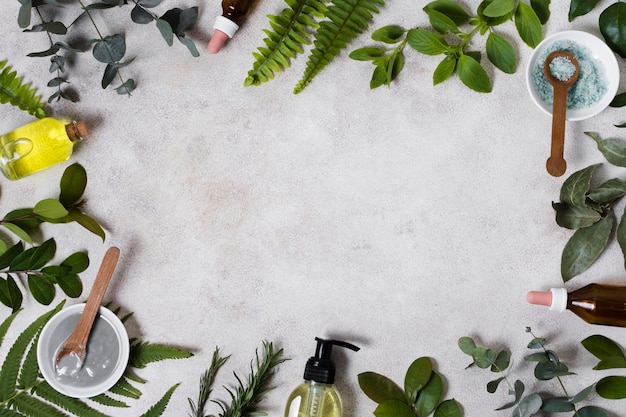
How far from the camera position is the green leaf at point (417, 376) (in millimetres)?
1157

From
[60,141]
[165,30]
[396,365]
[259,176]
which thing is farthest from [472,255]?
[60,141]

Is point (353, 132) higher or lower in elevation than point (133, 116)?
higher

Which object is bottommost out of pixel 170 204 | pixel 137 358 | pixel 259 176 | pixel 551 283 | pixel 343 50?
pixel 137 358

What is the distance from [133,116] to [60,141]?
0.15 meters

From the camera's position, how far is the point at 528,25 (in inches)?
43.8

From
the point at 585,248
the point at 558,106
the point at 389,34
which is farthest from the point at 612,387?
the point at 389,34

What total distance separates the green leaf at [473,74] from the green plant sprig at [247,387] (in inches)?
25.6

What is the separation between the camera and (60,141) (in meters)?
1.14

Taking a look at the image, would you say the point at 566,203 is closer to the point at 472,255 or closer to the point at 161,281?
the point at 472,255

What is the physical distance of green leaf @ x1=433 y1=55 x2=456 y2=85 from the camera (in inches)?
44.4

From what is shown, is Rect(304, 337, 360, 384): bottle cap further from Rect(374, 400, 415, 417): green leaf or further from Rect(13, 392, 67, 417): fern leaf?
Rect(13, 392, 67, 417): fern leaf

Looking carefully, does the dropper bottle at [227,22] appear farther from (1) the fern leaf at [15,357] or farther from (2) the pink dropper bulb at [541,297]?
(2) the pink dropper bulb at [541,297]

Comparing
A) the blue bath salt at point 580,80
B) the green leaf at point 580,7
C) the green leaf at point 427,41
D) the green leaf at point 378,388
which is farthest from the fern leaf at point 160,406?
the green leaf at point 580,7

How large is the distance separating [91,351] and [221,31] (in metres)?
0.68
